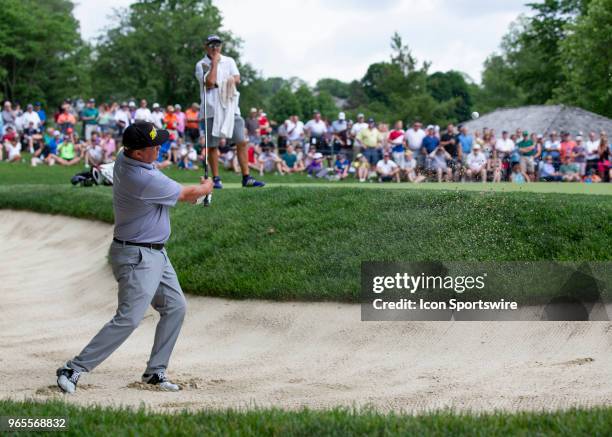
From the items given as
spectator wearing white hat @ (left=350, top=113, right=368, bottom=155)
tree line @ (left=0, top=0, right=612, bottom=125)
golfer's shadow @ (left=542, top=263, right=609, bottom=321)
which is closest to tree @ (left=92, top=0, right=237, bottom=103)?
tree line @ (left=0, top=0, right=612, bottom=125)

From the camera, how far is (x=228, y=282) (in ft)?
36.8

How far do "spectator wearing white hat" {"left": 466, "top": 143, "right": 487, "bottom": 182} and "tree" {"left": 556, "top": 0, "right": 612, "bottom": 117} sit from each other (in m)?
24.2

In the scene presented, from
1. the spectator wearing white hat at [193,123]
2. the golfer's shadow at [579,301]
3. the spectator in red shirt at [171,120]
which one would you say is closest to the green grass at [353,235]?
the golfer's shadow at [579,301]

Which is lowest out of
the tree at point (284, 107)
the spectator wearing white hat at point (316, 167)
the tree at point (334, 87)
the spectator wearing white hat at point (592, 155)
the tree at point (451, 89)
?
the spectator wearing white hat at point (316, 167)

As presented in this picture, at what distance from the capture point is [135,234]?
7.51 m

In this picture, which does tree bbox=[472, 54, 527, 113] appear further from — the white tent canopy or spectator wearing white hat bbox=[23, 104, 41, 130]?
spectator wearing white hat bbox=[23, 104, 41, 130]

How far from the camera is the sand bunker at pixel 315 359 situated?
23.8 feet

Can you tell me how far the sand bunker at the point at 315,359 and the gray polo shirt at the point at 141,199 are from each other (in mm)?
1344

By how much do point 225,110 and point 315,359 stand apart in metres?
5.86

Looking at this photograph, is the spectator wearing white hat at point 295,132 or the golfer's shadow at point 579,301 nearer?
the golfer's shadow at point 579,301

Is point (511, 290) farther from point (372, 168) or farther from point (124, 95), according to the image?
point (124, 95)

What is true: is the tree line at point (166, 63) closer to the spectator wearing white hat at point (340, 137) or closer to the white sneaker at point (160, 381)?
the spectator wearing white hat at point (340, 137)

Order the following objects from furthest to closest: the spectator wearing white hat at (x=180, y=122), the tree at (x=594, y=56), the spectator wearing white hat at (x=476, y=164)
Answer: the tree at (x=594, y=56) < the spectator wearing white hat at (x=180, y=122) < the spectator wearing white hat at (x=476, y=164)

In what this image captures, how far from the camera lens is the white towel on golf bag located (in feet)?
45.2
